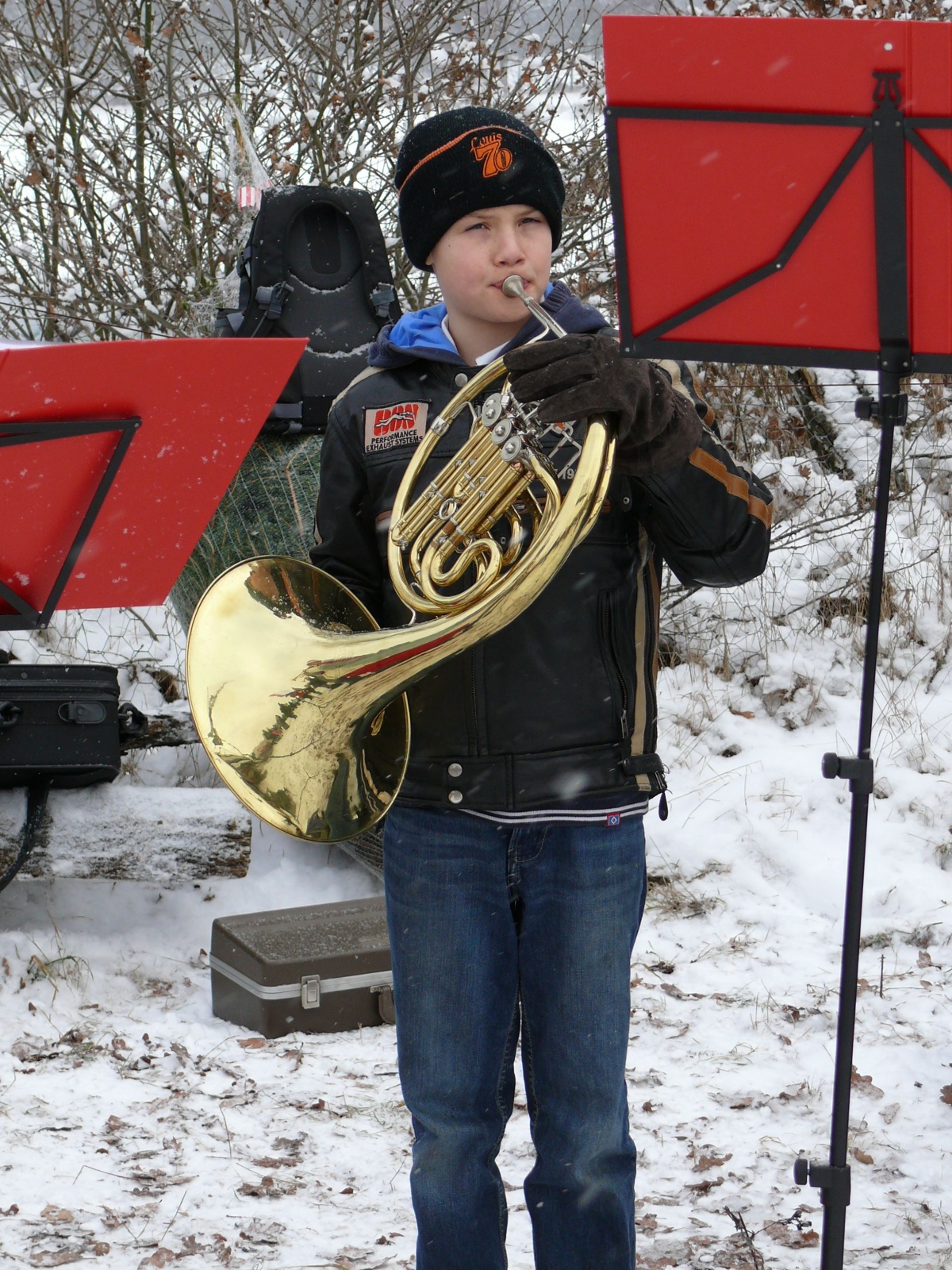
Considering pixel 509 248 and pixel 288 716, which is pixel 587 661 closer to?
pixel 288 716

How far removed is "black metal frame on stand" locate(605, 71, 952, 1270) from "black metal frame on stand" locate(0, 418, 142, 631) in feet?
2.24

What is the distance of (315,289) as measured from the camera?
3.94 meters

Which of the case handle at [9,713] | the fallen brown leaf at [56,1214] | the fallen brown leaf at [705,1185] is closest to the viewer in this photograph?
the fallen brown leaf at [56,1214]

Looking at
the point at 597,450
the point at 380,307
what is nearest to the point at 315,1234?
the point at 597,450

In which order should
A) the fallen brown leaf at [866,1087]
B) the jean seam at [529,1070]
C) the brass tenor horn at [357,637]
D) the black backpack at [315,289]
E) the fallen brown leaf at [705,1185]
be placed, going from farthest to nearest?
the black backpack at [315,289] → the fallen brown leaf at [866,1087] → the fallen brown leaf at [705,1185] → the jean seam at [529,1070] → the brass tenor horn at [357,637]

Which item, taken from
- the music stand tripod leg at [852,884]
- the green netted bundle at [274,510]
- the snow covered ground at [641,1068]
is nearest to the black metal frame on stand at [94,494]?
the music stand tripod leg at [852,884]

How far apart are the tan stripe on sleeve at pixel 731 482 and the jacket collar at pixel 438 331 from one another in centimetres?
25

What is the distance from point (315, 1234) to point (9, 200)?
4.52 m

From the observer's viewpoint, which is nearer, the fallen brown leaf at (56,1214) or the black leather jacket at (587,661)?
the black leather jacket at (587,661)

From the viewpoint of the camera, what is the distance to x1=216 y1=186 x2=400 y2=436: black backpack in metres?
3.86

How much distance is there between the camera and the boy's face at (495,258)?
1.85 metres

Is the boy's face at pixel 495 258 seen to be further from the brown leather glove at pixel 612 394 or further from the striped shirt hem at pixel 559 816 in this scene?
the striped shirt hem at pixel 559 816

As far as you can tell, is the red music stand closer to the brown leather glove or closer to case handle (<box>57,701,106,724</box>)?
the brown leather glove

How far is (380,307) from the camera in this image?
3.96 metres
